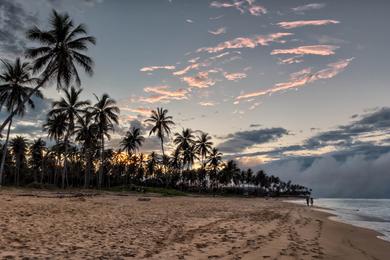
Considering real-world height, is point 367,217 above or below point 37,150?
below

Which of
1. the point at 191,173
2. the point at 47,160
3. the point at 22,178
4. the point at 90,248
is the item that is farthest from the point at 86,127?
the point at 191,173

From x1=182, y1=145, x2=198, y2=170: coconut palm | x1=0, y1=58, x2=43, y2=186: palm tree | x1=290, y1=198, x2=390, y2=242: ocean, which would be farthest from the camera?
x1=182, y1=145, x2=198, y2=170: coconut palm

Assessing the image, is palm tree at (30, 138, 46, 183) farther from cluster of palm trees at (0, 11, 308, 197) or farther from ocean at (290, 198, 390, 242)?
ocean at (290, 198, 390, 242)

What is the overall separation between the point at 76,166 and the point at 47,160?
11.0m

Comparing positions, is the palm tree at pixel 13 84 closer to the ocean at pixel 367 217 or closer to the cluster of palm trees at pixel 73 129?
the cluster of palm trees at pixel 73 129

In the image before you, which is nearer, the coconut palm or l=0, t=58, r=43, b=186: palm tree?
l=0, t=58, r=43, b=186: palm tree

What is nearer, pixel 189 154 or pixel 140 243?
pixel 140 243

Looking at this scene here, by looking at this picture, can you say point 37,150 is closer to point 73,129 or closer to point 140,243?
point 73,129

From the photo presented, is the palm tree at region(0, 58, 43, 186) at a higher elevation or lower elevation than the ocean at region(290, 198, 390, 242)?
higher

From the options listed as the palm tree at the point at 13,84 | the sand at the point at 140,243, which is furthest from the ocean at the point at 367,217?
the palm tree at the point at 13,84

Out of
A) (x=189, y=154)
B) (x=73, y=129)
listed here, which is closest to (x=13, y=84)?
(x=73, y=129)

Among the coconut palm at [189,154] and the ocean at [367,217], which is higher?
the coconut palm at [189,154]

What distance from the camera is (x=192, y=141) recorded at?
86.8m

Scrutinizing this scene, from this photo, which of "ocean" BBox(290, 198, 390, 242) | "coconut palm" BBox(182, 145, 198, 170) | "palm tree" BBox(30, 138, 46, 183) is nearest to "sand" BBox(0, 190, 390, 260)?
"ocean" BBox(290, 198, 390, 242)
